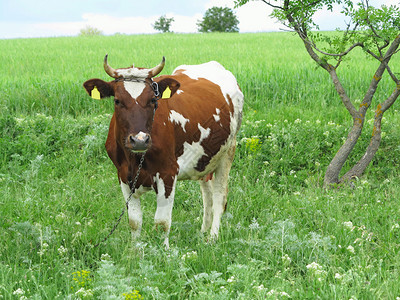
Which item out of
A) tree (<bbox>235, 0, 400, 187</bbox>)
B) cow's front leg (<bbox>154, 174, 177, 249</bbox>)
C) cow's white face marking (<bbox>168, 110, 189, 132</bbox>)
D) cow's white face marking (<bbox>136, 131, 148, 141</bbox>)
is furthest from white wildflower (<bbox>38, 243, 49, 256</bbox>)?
tree (<bbox>235, 0, 400, 187</bbox>)

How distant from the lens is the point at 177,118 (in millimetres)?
5168

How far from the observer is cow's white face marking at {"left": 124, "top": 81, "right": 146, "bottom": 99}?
4395mm

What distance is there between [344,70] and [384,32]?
6700 mm

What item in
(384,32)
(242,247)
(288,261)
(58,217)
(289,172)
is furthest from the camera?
(289,172)

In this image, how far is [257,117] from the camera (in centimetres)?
1006

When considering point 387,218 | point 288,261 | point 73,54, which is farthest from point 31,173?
point 73,54

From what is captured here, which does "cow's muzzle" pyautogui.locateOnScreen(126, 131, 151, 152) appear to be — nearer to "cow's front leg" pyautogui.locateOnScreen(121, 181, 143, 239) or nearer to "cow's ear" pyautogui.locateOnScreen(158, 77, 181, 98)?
"cow's ear" pyautogui.locateOnScreen(158, 77, 181, 98)

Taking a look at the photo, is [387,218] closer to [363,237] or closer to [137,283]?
[363,237]

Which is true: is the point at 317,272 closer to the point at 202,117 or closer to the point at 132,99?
the point at 132,99

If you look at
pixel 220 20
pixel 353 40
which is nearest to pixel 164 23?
pixel 220 20

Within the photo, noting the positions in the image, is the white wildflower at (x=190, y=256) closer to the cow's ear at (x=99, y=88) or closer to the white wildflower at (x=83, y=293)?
the white wildflower at (x=83, y=293)

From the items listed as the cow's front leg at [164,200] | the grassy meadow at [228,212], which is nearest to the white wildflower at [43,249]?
the grassy meadow at [228,212]

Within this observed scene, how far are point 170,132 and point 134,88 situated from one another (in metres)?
0.73

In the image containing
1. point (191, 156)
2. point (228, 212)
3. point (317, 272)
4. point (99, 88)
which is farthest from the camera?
point (228, 212)
